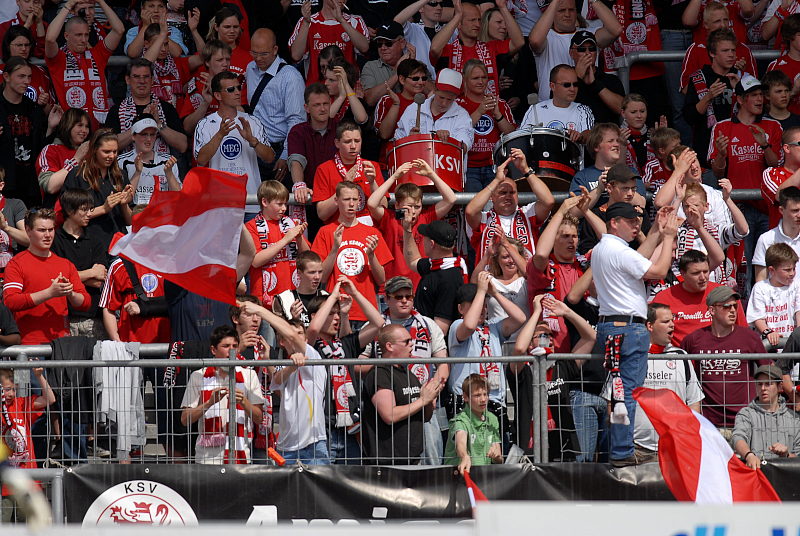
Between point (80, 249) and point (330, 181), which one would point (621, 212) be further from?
point (80, 249)

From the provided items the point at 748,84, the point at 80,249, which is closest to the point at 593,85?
the point at 748,84

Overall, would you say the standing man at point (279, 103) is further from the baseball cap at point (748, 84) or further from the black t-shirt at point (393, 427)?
the black t-shirt at point (393, 427)

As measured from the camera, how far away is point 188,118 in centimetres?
1420

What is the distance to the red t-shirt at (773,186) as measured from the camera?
1285cm

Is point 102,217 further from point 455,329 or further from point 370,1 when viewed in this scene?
point 370,1

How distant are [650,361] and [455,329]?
1.58 meters

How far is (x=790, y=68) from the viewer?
1465cm

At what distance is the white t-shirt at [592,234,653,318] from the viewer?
9695mm

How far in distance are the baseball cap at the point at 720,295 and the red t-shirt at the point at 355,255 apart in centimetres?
286

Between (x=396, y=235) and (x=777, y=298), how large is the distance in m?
3.45

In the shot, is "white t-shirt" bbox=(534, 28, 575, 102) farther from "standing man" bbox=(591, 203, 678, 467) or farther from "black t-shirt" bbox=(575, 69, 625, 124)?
"standing man" bbox=(591, 203, 678, 467)

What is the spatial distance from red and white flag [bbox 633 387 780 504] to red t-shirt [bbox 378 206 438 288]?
3524 millimetres

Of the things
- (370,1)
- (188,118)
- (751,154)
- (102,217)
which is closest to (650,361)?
(751,154)

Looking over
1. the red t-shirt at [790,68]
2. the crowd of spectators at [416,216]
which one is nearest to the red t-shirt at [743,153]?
the crowd of spectators at [416,216]
